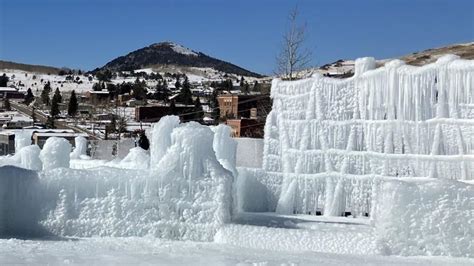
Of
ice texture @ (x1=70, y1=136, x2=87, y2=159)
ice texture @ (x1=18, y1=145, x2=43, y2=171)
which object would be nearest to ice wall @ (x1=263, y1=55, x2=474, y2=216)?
ice texture @ (x1=18, y1=145, x2=43, y2=171)

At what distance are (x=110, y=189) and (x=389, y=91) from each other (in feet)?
16.9

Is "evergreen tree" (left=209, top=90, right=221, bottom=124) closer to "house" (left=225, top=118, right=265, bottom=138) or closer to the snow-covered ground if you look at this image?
"house" (left=225, top=118, right=265, bottom=138)

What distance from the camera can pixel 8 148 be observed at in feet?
84.3

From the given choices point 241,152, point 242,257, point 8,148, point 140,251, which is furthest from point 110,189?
point 8,148

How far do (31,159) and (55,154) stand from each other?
2.72 feet

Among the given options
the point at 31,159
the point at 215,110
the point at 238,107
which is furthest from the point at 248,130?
the point at 215,110

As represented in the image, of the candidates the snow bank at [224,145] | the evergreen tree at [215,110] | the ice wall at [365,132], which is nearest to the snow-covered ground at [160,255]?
the ice wall at [365,132]

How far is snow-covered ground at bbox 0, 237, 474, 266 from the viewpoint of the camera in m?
7.75

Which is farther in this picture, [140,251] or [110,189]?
[110,189]

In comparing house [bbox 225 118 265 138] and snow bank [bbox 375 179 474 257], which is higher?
house [bbox 225 118 265 138]

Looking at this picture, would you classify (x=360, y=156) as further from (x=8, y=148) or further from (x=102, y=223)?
(x=8, y=148)

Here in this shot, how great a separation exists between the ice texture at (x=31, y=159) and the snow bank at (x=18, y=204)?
2709 mm

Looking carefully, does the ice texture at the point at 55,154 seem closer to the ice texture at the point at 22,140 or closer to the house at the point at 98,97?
the ice texture at the point at 22,140

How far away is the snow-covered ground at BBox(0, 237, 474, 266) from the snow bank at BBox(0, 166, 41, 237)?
628 mm
